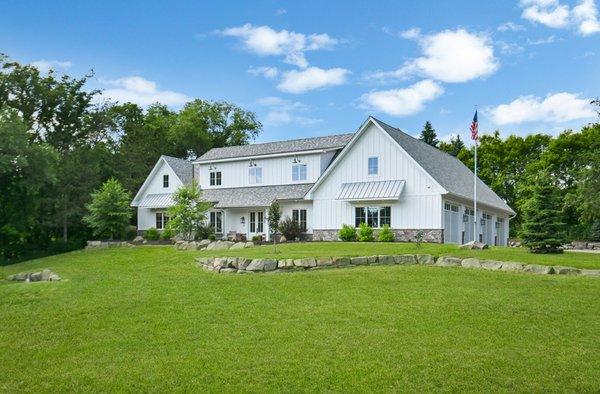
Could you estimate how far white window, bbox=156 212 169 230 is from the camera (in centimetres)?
4103

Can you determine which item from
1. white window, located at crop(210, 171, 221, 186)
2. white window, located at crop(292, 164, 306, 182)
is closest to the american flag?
white window, located at crop(292, 164, 306, 182)

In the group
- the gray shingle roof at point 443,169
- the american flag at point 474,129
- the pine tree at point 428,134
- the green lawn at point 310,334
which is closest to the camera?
the green lawn at point 310,334

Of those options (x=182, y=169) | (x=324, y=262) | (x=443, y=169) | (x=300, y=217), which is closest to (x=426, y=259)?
(x=324, y=262)

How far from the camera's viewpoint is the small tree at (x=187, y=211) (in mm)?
32844

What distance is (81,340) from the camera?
→ 10836 mm

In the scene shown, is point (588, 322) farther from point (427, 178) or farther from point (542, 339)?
point (427, 178)

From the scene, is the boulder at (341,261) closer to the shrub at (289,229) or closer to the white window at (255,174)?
the shrub at (289,229)

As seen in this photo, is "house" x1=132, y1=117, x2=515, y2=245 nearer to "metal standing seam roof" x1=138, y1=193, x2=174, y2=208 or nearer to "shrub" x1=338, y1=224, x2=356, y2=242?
"metal standing seam roof" x1=138, y1=193, x2=174, y2=208

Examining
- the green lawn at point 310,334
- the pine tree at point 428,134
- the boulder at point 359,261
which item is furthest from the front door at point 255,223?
the pine tree at point 428,134

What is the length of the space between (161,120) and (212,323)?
172ft

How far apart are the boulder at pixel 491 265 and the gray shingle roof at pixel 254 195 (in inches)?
656

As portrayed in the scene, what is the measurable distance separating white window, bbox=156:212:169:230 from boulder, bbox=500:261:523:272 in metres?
28.8

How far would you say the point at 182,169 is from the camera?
42.0 metres

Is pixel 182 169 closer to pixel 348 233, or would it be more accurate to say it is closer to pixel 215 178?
pixel 215 178
